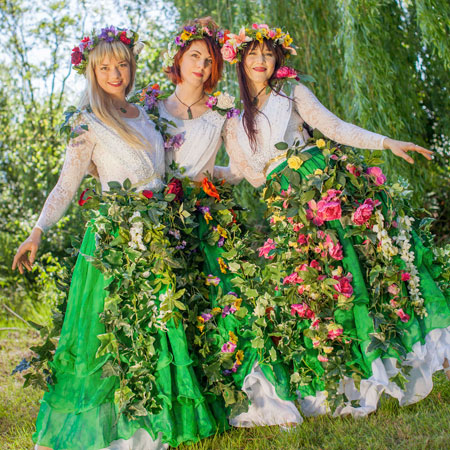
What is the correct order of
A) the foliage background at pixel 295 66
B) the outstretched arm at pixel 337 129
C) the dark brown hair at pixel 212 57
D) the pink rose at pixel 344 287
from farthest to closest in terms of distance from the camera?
the foliage background at pixel 295 66, the dark brown hair at pixel 212 57, the outstretched arm at pixel 337 129, the pink rose at pixel 344 287

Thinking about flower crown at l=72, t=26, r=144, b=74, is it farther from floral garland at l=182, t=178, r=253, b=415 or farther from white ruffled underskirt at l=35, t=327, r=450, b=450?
white ruffled underskirt at l=35, t=327, r=450, b=450

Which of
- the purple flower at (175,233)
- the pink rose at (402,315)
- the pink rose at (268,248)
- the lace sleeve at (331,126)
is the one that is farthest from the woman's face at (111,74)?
the pink rose at (402,315)

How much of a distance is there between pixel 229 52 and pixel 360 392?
1.64 metres

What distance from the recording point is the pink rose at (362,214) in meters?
2.33

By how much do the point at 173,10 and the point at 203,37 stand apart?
367 centimetres

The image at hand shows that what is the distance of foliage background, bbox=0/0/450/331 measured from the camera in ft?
13.0

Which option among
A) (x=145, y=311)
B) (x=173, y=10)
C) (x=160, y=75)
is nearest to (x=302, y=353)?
(x=145, y=311)

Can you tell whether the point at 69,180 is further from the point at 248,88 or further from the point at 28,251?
the point at 248,88

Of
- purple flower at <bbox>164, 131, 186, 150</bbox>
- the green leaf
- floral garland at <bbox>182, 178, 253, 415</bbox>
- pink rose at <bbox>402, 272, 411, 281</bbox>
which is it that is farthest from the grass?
purple flower at <bbox>164, 131, 186, 150</bbox>

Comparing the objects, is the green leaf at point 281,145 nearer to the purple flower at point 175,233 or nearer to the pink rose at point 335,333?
the purple flower at point 175,233

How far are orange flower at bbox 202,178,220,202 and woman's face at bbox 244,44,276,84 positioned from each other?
53cm

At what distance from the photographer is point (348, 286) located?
2.29 meters

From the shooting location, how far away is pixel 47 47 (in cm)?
666

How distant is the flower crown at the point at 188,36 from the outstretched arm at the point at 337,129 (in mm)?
491
